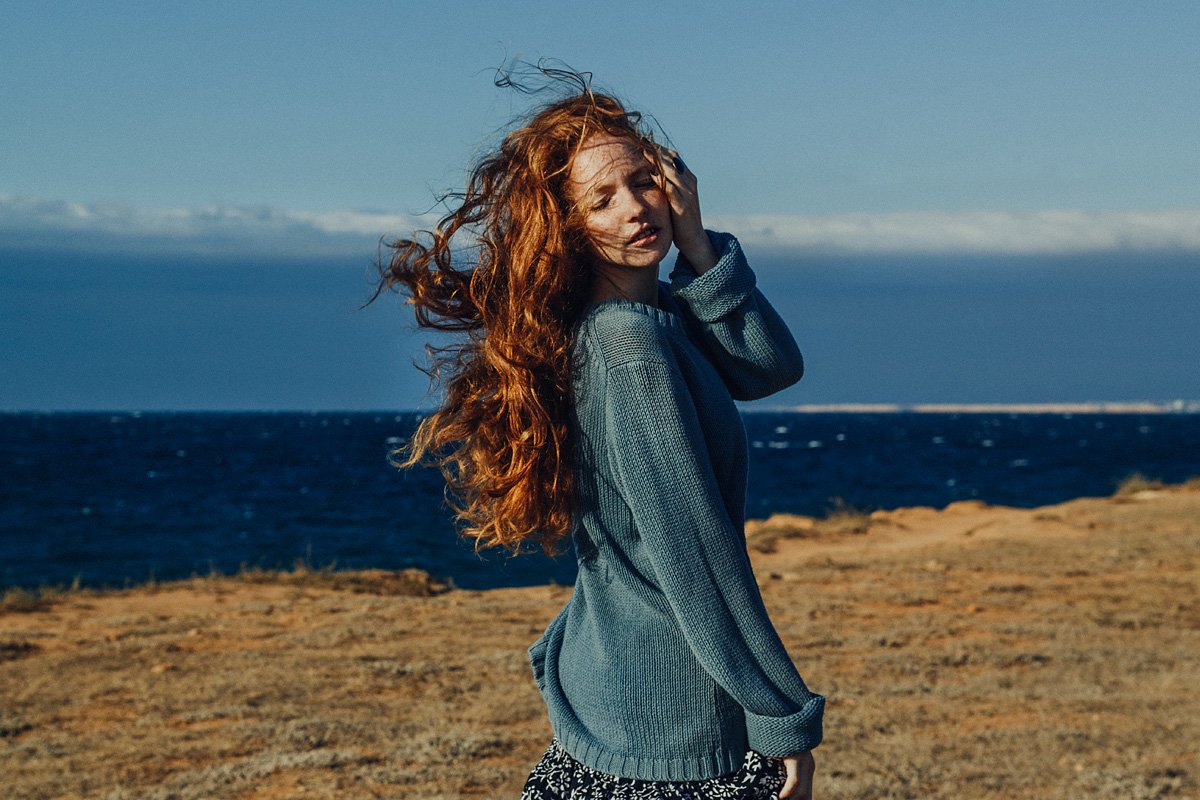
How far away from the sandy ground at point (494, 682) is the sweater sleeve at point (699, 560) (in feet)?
11.7

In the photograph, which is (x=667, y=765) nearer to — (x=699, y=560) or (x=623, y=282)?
(x=699, y=560)

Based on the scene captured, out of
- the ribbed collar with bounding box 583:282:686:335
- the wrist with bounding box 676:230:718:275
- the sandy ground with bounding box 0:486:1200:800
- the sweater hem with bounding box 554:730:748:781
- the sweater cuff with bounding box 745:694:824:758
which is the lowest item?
the sandy ground with bounding box 0:486:1200:800

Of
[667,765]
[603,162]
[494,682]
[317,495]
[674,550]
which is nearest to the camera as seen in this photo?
[674,550]

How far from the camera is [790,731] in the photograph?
179 cm

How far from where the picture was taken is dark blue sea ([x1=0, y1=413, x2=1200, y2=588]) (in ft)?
65.9

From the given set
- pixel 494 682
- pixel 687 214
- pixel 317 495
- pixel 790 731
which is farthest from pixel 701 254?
pixel 317 495

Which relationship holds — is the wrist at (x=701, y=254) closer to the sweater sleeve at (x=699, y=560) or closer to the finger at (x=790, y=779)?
the sweater sleeve at (x=699, y=560)

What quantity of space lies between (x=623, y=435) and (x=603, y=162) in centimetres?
49

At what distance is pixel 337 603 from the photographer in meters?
10.9

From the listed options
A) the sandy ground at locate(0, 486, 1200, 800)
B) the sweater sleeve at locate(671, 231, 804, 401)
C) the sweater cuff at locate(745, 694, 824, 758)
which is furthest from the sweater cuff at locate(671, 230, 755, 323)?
the sandy ground at locate(0, 486, 1200, 800)

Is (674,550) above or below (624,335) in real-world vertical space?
below

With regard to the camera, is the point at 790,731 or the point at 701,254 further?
the point at 701,254

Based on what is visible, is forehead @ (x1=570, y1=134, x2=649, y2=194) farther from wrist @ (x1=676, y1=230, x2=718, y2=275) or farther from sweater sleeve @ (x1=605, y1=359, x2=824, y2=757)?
sweater sleeve @ (x1=605, y1=359, x2=824, y2=757)

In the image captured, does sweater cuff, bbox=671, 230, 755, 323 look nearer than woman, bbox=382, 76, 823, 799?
No
